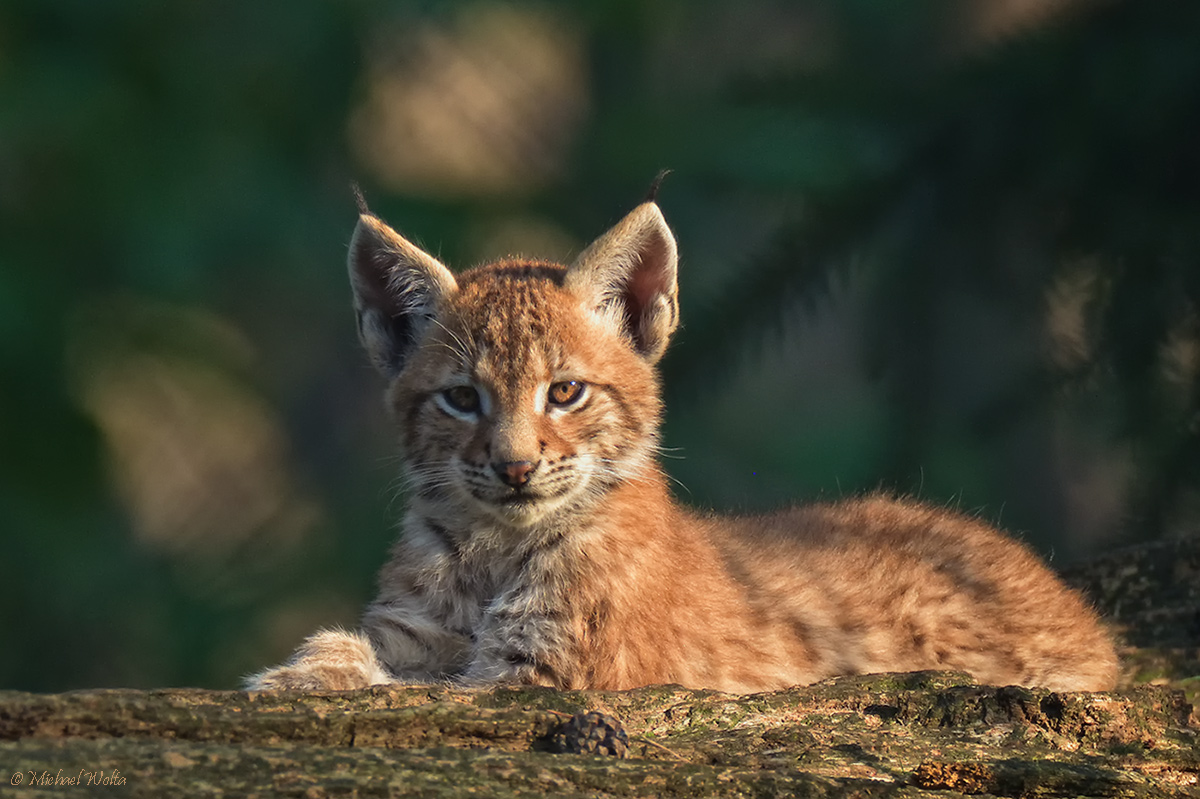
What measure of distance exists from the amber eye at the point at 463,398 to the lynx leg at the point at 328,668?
0.97 metres

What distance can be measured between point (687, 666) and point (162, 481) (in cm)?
595

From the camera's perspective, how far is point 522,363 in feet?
17.5

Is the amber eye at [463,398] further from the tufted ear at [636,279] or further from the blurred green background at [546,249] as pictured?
the blurred green background at [546,249]

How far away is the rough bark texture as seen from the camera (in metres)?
2.90

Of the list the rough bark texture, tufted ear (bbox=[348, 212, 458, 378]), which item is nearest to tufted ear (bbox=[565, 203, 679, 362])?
tufted ear (bbox=[348, 212, 458, 378])

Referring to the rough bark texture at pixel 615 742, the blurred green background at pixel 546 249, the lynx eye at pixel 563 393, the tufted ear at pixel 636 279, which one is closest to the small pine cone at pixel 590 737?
the rough bark texture at pixel 615 742

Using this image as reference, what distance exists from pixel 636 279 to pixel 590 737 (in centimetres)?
276

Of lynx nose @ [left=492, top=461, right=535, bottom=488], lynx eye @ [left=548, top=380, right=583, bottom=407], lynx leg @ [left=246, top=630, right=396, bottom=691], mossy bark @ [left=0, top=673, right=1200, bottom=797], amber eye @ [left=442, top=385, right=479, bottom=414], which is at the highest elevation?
amber eye @ [left=442, top=385, right=479, bottom=414]

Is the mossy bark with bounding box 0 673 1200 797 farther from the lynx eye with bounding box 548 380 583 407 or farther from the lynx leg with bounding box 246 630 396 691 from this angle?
the lynx eye with bounding box 548 380 583 407

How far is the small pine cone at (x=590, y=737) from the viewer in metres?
3.35

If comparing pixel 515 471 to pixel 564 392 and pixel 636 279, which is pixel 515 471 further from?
pixel 636 279

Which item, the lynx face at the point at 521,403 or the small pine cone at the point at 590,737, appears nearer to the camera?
the small pine cone at the point at 590,737

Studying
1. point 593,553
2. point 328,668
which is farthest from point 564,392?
point 328,668

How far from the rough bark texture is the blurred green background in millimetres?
2157
